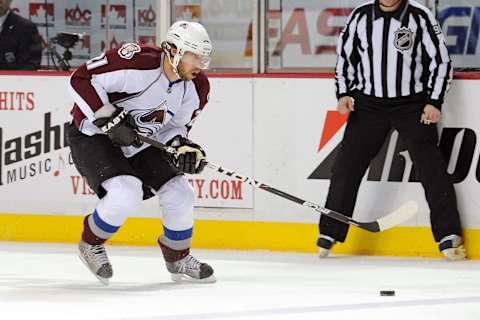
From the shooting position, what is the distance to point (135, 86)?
524 cm

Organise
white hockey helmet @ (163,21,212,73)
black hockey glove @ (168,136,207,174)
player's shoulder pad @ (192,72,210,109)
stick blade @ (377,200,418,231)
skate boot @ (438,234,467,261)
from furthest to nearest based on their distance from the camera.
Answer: skate boot @ (438,234,467,261), stick blade @ (377,200,418,231), player's shoulder pad @ (192,72,210,109), black hockey glove @ (168,136,207,174), white hockey helmet @ (163,21,212,73)

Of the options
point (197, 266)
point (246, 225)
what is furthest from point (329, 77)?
point (197, 266)

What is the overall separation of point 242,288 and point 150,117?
0.70 meters

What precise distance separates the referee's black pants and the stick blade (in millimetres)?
271

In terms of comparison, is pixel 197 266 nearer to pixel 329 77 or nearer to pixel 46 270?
pixel 46 270

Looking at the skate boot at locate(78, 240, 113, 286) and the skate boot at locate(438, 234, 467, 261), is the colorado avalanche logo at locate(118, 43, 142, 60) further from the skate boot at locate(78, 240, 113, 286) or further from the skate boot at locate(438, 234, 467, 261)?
the skate boot at locate(438, 234, 467, 261)

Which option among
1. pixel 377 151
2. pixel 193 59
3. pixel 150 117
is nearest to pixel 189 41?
pixel 193 59

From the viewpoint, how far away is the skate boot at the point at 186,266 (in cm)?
544

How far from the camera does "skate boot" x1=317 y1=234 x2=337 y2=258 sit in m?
6.28

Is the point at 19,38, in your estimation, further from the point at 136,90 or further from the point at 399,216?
the point at 399,216

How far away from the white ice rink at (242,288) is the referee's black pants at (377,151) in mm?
167

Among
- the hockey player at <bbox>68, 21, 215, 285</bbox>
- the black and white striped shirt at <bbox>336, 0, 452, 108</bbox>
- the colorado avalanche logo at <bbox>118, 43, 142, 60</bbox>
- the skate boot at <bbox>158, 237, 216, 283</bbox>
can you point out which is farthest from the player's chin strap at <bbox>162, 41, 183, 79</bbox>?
the black and white striped shirt at <bbox>336, 0, 452, 108</bbox>

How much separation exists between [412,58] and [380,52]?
0.14 meters

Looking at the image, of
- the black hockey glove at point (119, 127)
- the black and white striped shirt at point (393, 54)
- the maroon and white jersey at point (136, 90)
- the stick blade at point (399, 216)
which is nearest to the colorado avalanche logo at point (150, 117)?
the maroon and white jersey at point (136, 90)
